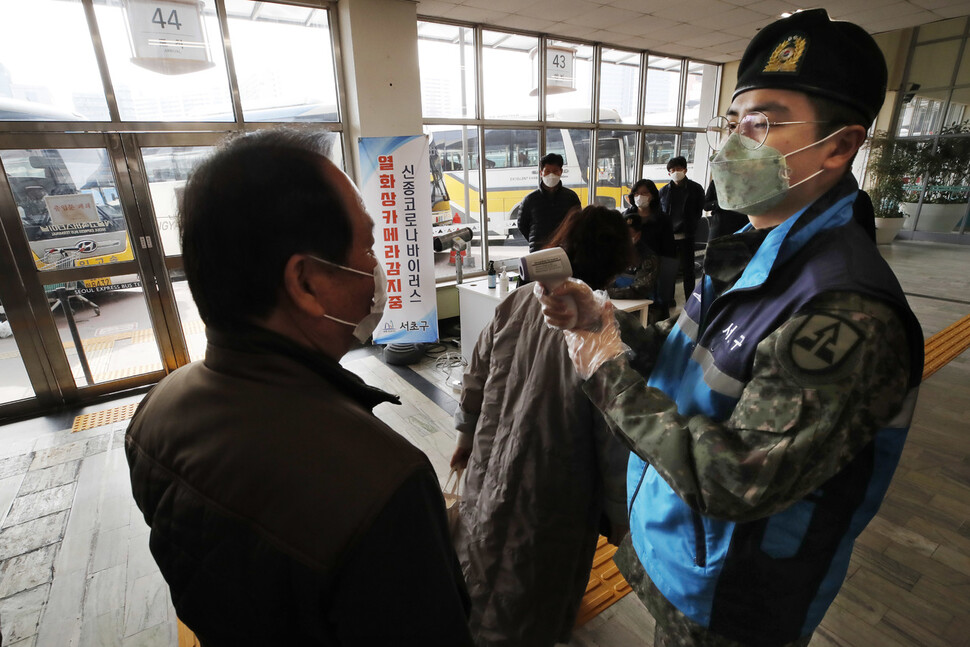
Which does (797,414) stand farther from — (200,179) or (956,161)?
(956,161)

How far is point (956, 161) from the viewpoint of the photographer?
8500 millimetres

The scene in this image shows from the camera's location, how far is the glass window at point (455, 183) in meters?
4.83

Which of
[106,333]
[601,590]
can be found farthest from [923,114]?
[106,333]

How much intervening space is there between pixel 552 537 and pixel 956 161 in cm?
1185

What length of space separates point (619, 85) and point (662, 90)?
94cm

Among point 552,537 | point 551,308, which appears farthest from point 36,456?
point 551,308

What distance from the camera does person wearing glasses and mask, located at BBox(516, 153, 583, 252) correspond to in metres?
4.23

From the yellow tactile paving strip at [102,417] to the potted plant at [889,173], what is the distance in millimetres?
11780

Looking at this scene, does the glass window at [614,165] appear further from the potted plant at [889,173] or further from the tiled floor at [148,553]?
the potted plant at [889,173]

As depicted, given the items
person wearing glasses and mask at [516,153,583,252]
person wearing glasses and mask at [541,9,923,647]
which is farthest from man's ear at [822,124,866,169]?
person wearing glasses and mask at [516,153,583,252]

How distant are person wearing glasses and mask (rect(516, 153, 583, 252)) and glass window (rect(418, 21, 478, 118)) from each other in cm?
120

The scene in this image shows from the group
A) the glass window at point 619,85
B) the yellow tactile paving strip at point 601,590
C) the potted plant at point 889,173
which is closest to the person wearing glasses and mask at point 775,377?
the yellow tactile paving strip at point 601,590

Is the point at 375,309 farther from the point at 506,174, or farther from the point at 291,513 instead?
the point at 506,174

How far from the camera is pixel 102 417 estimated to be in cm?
340
